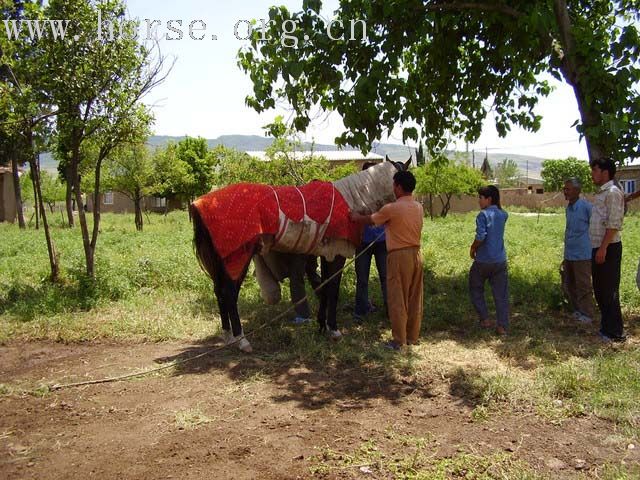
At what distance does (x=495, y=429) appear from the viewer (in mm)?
3633

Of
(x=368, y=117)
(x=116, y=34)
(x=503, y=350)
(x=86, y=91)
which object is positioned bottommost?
(x=503, y=350)

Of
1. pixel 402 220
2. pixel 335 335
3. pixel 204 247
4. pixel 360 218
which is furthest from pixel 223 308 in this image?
pixel 402 220

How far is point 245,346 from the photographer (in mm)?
5254

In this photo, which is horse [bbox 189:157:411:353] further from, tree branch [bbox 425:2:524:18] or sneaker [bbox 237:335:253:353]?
tree branch [bbox 425:2:524:18]

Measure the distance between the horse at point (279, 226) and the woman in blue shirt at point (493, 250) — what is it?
3.22 feet

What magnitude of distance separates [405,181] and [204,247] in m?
2.01

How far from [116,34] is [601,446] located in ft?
24.0

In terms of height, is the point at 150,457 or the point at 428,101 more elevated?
the point at 428,101

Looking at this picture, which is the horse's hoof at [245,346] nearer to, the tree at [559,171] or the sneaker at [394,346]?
the sneaker at [394,346]

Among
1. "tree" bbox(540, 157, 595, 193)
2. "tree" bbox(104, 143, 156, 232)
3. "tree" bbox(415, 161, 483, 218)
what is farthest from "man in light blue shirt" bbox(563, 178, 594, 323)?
"tree" bbox(540, 157, 595, 193)

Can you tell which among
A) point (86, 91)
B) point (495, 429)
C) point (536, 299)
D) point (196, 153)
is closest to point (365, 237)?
point (536, 299)

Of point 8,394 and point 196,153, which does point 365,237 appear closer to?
point 8,394

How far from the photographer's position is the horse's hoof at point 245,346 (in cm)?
524

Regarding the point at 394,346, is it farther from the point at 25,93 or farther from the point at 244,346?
the point at 25,93
